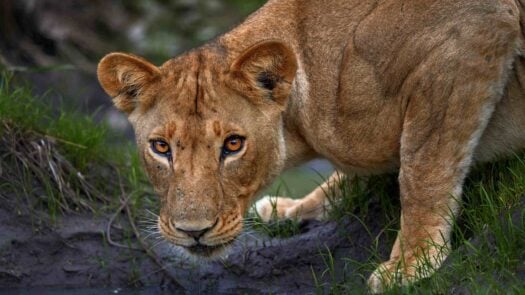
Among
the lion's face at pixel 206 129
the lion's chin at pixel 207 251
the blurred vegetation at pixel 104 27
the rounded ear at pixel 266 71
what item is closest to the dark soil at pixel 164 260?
the lion's face at pixel 206 129

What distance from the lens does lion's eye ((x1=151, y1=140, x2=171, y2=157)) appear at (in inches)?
244

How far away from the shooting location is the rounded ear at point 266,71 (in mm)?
6164

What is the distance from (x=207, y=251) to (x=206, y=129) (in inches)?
24.7

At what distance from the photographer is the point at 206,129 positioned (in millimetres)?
6109

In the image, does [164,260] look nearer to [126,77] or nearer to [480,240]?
[126,77]

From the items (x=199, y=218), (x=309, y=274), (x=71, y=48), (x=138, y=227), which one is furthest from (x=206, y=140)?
(x=71, y=48)

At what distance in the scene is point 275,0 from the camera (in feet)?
22.8

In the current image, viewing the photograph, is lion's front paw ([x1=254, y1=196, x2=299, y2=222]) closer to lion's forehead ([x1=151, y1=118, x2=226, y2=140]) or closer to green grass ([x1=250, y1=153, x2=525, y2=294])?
green grass ([x1=250, y1=153, x2=525, y2=294])

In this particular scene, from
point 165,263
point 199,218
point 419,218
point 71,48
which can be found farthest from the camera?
point 71,48

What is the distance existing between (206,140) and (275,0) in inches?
49.3

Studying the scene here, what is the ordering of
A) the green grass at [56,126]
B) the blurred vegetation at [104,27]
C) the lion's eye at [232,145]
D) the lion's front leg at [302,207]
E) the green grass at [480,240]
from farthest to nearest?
1. the blurred vegetation at [104,27]
2. the green grass at [56,126]
3. the lion's front leg at [302,207]
4. the lion's eye at [232,145]
5. the green grass at [480,240]

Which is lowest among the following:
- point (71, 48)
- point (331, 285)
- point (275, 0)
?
point (331, 285)

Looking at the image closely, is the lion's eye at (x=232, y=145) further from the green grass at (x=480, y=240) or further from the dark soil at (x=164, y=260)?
the dark soil at (x=164, y=260)

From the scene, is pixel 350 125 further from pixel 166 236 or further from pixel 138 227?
pixel 138 227
